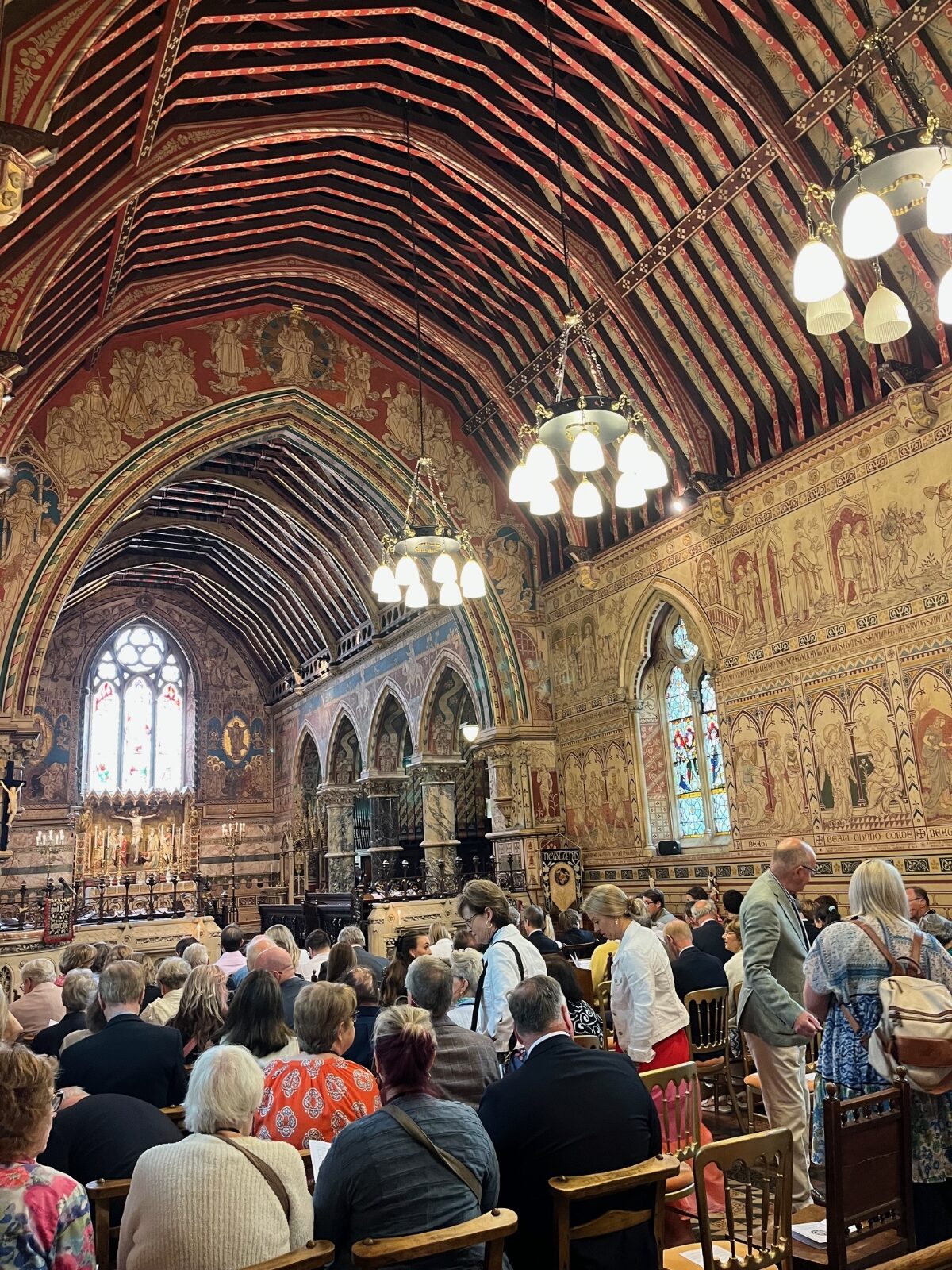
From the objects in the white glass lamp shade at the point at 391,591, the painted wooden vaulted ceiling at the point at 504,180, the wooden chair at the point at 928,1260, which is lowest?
the wooden chair at the point at 928,1260

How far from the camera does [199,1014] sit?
4.81 m

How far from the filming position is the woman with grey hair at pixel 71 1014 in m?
5.23

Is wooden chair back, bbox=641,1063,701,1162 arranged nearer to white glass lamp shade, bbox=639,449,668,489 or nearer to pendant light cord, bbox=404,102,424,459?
white glass lamp shade, bbox=639,449,668,489

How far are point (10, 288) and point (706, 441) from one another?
8.31 meters

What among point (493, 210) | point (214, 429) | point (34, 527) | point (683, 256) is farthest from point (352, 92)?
point (34, 527)

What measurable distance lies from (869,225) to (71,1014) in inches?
214

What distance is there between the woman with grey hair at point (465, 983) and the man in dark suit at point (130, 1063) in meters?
1.42

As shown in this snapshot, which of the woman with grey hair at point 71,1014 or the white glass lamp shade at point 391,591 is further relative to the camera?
the white glass lamp shade at point 391,591

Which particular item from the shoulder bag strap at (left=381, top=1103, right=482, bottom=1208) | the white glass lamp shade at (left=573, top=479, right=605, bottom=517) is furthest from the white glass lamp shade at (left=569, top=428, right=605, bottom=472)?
the shoulder bag strap at (left=381, top=1103, right=482, bottom=1208)

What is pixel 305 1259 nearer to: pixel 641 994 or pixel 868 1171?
pixel 868 1171

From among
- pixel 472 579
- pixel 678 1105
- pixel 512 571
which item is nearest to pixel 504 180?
pixel 512 571

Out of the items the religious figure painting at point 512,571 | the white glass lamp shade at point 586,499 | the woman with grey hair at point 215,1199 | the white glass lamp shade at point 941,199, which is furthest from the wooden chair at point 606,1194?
the religious figure painting at point 512,571

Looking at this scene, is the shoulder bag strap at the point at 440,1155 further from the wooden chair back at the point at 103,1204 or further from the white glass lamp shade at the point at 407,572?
the white glass lamp shade at the point at 407,572

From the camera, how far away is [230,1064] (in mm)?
2625
